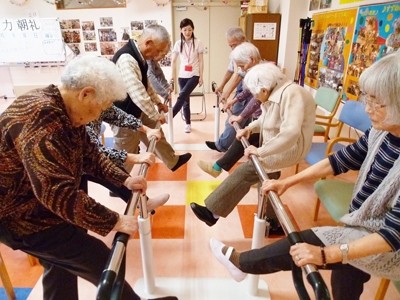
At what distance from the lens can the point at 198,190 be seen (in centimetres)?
274

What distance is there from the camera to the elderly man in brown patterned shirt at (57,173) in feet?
2.90

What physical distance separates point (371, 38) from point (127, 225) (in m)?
3.10

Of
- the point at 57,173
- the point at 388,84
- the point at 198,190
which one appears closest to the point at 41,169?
the point at 57,173

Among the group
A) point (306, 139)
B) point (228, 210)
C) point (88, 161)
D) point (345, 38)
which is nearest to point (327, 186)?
point (306, 139)

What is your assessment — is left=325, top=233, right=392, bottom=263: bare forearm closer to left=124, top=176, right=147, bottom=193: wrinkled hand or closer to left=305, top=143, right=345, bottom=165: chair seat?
left=124, top=176, right=147, bottom=193: wrinkled hand

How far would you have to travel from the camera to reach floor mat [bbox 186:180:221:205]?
8.50 ft

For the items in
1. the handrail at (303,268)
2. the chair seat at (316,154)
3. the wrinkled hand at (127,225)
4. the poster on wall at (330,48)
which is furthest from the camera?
the poster on wall at (330,48)

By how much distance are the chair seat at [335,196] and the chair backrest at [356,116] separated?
74cm

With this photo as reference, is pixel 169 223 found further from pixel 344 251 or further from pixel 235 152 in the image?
pixel 344 251

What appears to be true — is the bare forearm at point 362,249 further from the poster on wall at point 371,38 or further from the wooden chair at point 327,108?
the poster on wall at point 371,38

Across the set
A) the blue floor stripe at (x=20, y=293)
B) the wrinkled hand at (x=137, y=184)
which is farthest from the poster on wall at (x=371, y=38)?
the blue floor stripe at (x=20, y=293)

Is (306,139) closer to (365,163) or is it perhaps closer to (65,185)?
(365,163)

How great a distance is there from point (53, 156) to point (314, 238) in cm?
102

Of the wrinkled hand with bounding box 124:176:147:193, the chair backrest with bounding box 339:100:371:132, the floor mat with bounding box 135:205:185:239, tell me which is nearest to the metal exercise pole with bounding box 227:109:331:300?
the wrinkled hand with bounding box 124:176:147:193
